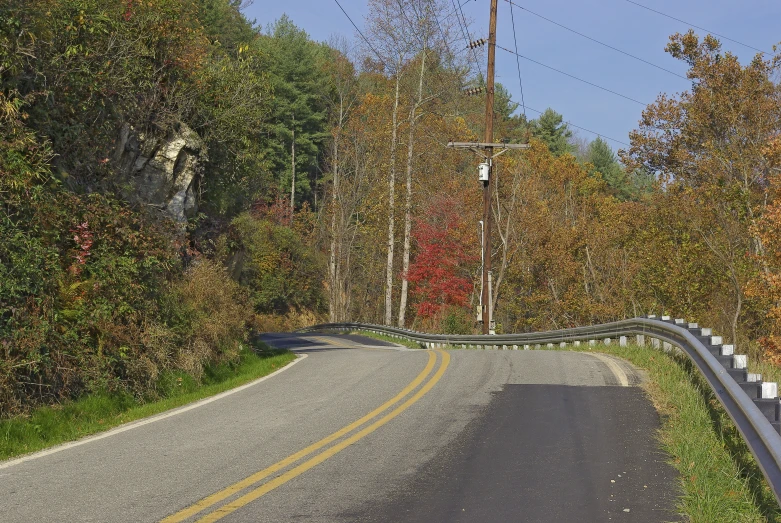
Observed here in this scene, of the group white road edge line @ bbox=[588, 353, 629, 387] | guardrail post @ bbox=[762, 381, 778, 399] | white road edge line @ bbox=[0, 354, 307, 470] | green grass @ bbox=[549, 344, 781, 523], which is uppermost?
guardrail post @ bbox=[762, 381, 778, 399]

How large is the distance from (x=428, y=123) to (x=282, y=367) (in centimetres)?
4053

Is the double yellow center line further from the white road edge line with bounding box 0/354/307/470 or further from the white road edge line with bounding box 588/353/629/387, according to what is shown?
the white road edge line with bounding box 588/353/629/387

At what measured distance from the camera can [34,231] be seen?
11.7m

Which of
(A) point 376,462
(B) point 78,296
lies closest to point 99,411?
(B) point 78,296

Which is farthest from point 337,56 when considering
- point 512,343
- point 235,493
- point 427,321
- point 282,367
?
point 235,493

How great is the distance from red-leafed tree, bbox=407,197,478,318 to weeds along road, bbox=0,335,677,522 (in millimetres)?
36238

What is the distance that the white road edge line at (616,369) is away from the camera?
1248 centimetres

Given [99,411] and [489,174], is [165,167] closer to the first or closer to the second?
[99,411]

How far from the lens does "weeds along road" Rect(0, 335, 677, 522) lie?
611 centimetres

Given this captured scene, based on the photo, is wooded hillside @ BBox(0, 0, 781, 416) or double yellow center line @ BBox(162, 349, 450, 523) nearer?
double yellow center line @ BBox(162, 349, 450, 523)

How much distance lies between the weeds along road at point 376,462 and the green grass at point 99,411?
0.67 meters

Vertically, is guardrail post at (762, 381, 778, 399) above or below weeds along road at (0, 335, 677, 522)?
above

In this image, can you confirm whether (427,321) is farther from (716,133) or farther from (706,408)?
(706,408)

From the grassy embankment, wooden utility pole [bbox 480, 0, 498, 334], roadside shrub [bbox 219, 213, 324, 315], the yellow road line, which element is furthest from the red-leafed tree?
the yellow road line
